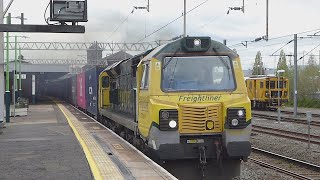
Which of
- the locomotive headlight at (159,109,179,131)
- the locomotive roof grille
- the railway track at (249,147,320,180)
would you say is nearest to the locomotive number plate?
the locomotive headlight at (159,109,179,131)

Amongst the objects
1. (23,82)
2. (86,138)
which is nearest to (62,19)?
(86,138)

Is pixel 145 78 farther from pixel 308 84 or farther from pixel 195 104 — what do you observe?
pixel 308 84

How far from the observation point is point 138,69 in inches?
416

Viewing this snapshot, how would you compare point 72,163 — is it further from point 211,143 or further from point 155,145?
point 211,143

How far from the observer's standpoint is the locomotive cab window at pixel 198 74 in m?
9.62

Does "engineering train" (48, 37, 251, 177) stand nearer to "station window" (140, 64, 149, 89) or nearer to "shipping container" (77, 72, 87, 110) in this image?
"station window" (140, 64, 149, 89)

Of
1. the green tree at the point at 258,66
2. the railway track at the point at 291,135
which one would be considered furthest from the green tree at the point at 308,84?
the railway track at the point at 291,135

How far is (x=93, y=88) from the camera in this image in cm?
2480

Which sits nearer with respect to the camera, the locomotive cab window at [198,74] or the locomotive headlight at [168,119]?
the locomotive headlight at [168,119]

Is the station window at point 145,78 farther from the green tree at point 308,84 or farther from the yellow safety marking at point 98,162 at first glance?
the green tree at point 308,84

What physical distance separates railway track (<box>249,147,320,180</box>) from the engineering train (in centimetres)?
317

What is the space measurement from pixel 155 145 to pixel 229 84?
6.95 ft

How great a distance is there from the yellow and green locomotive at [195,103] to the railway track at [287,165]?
3199 mm

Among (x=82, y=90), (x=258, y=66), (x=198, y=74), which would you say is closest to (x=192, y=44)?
(x=198, y=74)
